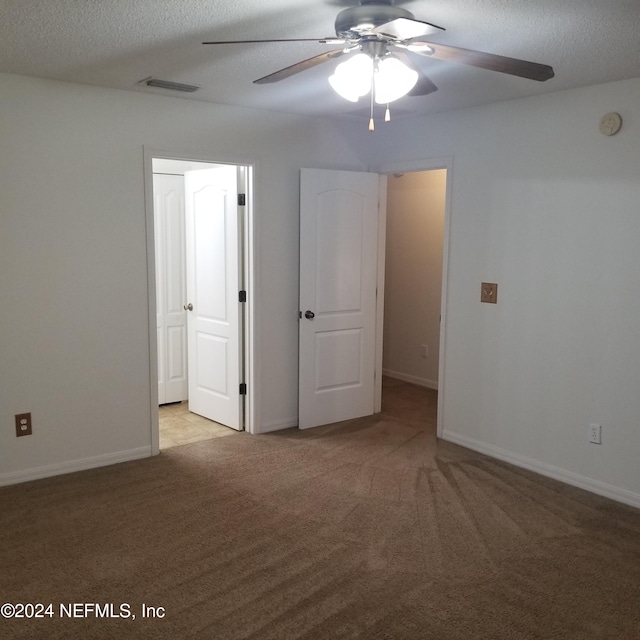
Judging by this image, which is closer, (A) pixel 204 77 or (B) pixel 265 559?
(B) pixel 265 559

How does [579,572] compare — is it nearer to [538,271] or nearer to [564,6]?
[538,271]

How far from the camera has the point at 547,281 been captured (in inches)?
150

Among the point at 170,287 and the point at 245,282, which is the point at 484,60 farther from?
the point at 170,287

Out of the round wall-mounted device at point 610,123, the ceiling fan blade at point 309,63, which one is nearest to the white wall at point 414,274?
the round wall-mounted device at point 610,123

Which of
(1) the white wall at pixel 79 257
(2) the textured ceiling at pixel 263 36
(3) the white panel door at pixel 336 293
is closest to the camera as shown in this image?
(2) the textured ceiling at pixel 263 36

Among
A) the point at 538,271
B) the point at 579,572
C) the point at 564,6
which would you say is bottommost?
the point at 579,572

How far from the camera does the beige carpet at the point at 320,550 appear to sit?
2.42 m

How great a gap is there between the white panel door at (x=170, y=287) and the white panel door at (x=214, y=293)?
0.96 feet

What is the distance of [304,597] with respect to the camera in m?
2.56

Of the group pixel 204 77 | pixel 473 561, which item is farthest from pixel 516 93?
pixel 473 561

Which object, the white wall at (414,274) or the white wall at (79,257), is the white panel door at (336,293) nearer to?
the white wall at (79,257)

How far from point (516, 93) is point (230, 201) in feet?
6.77

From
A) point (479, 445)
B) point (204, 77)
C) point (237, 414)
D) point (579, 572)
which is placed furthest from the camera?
point (237, 414)

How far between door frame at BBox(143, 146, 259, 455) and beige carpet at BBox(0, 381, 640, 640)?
43 centimetres
